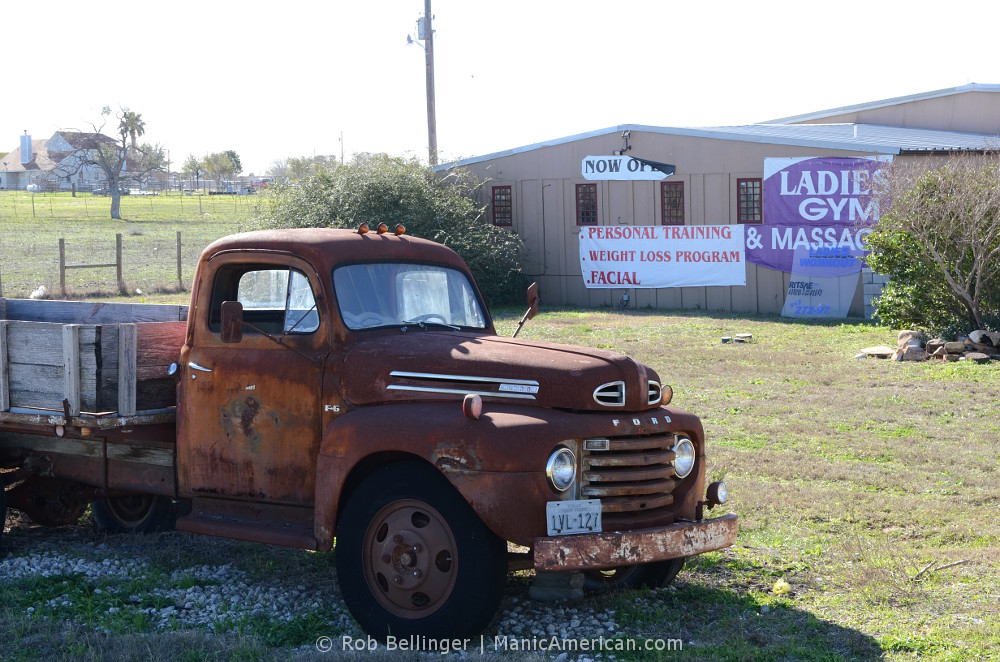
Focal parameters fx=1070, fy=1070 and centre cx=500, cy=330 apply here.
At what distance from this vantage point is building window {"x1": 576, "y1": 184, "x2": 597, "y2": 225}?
82.2 ft

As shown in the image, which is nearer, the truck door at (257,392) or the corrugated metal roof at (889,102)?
the truck door at (257,392)

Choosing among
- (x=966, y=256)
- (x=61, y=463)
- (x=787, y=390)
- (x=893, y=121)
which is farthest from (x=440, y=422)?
(x=893, y=121)

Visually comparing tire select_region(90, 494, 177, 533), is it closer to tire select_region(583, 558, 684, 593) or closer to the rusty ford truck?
the rusty ford truck

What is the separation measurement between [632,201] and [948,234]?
906 cm

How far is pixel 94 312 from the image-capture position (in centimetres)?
832

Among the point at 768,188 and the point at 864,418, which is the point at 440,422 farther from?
the point at 768,188

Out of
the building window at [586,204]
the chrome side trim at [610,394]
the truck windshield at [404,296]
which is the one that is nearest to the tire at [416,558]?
the chrome side trim at [610,394]

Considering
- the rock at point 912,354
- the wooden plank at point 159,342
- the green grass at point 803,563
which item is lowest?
the green grass at point 803,563

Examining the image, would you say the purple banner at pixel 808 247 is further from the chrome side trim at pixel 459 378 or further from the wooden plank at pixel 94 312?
the chrome side trim at pixel 459 378

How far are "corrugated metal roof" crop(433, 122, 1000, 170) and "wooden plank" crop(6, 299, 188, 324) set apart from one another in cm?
1641

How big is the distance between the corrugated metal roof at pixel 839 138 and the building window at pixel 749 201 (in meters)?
0.95

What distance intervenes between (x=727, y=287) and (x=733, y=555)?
17.2 metres

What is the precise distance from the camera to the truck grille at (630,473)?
521 centimetres

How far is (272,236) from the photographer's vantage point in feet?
20.7
